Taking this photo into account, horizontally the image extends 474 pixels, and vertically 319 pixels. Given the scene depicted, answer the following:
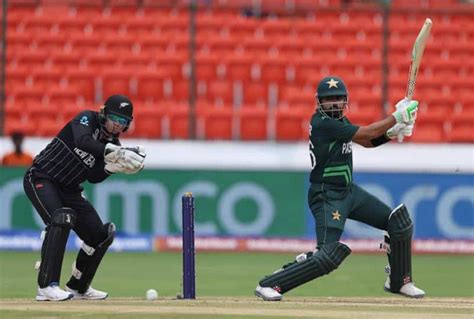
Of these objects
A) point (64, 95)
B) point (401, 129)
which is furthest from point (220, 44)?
point (401, 129)

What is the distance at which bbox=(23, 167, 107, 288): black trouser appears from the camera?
10.4m

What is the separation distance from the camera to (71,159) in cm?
1055

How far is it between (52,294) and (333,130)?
9.06 ft

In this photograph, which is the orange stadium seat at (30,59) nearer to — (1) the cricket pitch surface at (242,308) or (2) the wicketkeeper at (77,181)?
(2) the wicketkeeper at (77,181)

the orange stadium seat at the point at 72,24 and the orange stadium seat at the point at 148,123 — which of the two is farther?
the orange stadium seat at the point at 72,24

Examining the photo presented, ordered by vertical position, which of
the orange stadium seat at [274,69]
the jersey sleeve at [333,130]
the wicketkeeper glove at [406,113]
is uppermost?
the orange stadium seat at [274,69]

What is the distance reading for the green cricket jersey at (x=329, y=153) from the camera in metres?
10.1

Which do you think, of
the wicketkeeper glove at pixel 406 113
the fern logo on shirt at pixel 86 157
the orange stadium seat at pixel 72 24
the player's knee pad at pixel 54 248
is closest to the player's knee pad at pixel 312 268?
the wicketkeeper glove at pixel 406 113

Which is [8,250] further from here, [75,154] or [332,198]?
[332,198]

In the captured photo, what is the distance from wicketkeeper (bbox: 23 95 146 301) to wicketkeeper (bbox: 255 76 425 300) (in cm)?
153

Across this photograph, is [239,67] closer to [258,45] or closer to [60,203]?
[258,45]

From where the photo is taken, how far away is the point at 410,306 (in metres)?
9.57

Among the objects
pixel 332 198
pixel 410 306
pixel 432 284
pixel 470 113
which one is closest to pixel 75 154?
pixel 332 198

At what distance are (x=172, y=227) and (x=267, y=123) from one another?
3.80 meters
